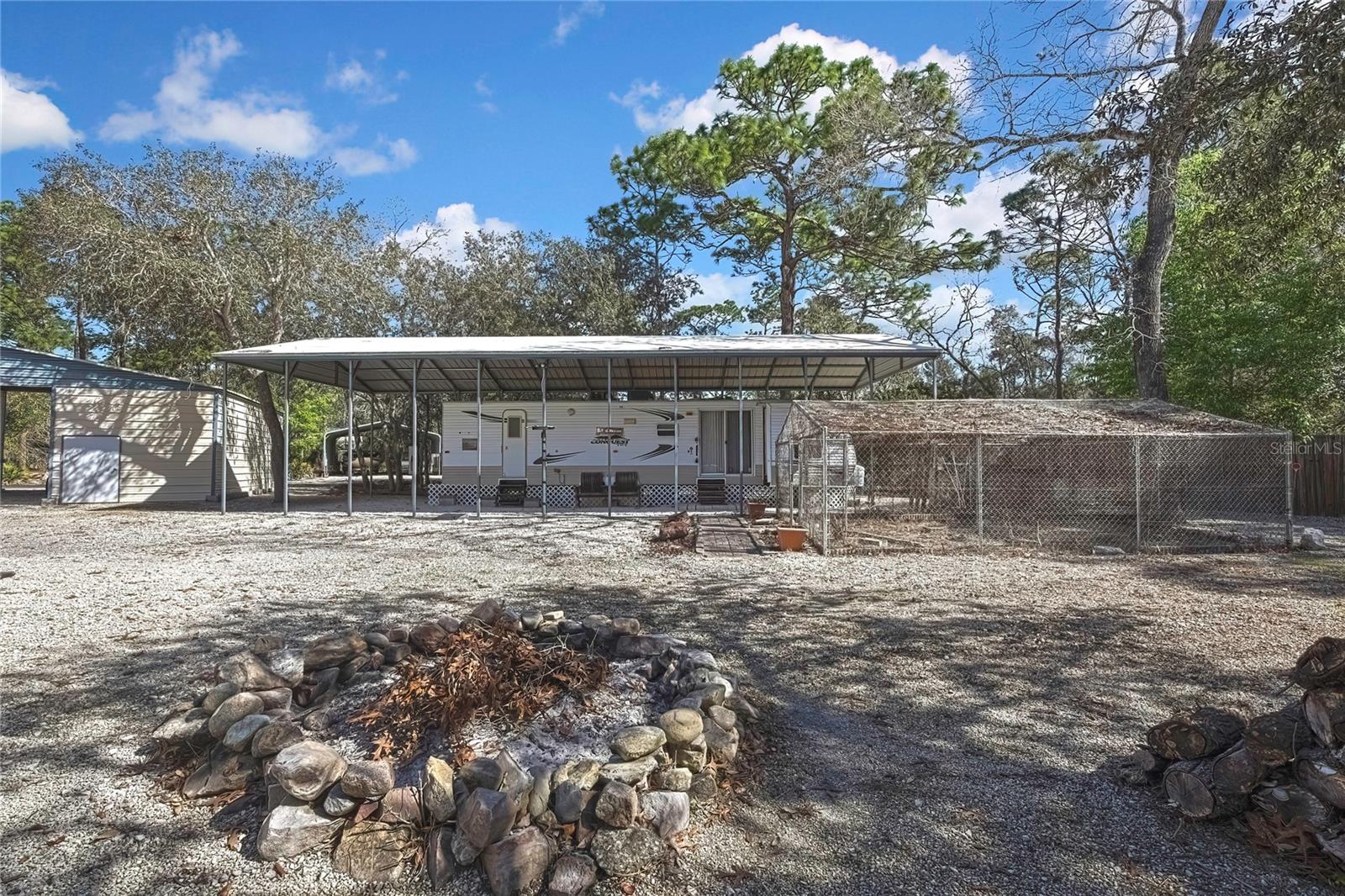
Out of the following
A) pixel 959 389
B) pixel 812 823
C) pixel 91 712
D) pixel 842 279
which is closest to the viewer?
pixel 812 823

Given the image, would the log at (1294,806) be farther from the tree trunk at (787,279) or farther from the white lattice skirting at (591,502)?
the tree trunk at (787,279)

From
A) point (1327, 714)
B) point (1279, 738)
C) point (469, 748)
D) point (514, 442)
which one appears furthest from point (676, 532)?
point (1327, 714)

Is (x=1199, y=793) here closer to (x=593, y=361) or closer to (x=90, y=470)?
(x=593, y=361)

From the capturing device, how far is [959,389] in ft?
94.0

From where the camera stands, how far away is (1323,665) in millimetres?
2738

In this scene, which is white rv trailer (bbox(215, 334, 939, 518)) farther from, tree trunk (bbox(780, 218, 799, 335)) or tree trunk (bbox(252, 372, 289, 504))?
tree trunk (bbox(780, 218, 799, 335))

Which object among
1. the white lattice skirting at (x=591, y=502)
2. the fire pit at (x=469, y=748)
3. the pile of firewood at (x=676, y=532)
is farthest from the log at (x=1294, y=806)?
the white lattice skirting at (x=591, y=502)

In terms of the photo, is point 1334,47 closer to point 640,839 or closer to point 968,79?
point 968,79

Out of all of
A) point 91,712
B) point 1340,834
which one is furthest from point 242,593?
point 1340,834

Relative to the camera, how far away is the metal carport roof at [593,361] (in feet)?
47.7

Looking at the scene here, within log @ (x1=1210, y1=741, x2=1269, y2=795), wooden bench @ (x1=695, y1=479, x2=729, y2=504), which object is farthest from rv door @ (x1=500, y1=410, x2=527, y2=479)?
log @ (x1=1210, y1=741, x2=1269, y2=795)

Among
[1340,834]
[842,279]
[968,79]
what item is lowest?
[1340,834]

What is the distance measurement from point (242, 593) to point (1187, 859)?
7544mm

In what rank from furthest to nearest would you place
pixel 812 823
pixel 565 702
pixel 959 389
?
pixel 959 389, pixel 565 702, pixel 812 823
